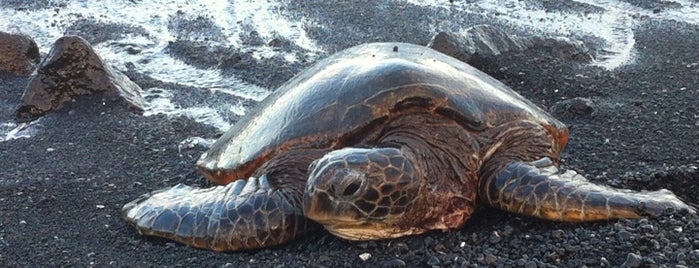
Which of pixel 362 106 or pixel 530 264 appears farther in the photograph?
pixel 362 106

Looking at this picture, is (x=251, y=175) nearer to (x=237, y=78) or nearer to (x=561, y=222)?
(x=561, y=222)

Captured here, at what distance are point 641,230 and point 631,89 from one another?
11.7 feet

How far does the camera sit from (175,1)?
35.9 ft

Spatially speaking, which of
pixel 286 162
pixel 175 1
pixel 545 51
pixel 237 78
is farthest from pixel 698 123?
pixel 175 1

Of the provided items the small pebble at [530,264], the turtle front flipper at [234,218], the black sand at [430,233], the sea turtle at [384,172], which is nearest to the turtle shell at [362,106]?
the sea turtle at [384,172]

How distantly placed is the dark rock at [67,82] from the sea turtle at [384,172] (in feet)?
9.46

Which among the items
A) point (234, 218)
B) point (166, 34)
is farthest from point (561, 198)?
point (166, 34)

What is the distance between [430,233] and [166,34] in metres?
6.71

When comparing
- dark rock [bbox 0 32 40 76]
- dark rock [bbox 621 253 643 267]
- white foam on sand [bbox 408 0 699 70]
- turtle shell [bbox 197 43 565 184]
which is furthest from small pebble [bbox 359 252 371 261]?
dark rock [bbox 0 32 40 76]

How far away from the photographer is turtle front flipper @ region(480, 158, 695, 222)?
312 centimetres

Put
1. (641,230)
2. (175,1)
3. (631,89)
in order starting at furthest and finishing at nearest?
(175,1) → (631,89) → (641,230)

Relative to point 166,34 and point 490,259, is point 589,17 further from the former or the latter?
point 490,259

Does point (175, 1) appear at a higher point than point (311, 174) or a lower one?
lower

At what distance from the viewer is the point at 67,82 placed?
645 centimetres
